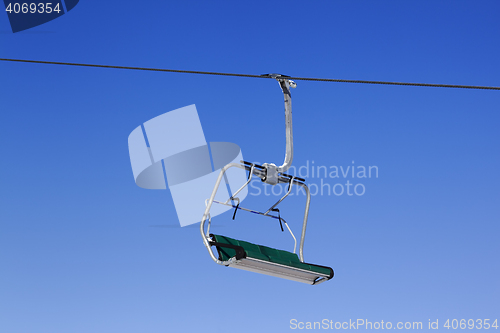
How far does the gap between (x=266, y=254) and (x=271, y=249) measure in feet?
1.08

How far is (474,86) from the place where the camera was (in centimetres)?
1033

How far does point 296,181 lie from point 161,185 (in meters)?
5.92

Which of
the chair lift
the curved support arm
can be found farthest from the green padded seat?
the curved support arm

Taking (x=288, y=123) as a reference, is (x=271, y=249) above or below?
below

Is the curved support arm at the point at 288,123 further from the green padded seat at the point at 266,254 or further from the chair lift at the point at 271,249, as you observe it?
the green padded seat at the point at 266,254

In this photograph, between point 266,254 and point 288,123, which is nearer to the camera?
point 266,254

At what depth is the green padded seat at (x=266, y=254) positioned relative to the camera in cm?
1131

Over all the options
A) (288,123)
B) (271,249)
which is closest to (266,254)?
(271,249)

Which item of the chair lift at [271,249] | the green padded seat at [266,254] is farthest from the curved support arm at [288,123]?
the green padded seat at [266,254]

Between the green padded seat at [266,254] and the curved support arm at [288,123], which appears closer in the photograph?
the green padded seat at [266,254]

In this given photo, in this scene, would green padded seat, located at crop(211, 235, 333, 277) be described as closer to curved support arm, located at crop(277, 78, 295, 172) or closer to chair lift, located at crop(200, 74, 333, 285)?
chair lift, located at crop(200, 74, 333, 285)

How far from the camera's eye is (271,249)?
12.4 meters

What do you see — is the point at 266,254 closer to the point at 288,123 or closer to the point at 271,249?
the point at 271,249

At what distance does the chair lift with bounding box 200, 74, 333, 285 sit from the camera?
1131 cm
